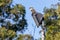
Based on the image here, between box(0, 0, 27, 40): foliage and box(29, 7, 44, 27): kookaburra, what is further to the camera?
box(0, 0, 27, 40): foliage

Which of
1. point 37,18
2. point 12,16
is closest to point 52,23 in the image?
point 12,16

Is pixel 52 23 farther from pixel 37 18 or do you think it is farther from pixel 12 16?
pixel 37 18

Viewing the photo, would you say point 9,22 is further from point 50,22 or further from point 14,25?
point 50,22

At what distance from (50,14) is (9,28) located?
2748mm

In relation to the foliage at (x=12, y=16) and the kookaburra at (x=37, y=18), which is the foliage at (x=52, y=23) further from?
the kookaburra at (x=37, y=18)

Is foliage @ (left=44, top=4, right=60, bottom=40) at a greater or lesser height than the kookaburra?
lesser

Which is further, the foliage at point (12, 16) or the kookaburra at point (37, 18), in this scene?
the foliage at point (12, 16)

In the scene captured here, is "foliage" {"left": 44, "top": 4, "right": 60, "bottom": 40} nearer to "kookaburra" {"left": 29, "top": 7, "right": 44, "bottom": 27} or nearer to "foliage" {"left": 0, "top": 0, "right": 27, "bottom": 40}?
"foliage" {"left": 0, "top": 0, "right": 27, "bottom": 40}

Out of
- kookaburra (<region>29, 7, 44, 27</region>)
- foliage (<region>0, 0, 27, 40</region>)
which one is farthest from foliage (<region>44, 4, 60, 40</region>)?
kookaburra (<region>29, 7, 44, 27</region>)

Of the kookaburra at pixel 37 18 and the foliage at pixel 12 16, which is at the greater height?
the kookaburra at pixel 37 18

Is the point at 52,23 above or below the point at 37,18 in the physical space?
below

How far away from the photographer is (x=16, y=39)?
14.8 meters

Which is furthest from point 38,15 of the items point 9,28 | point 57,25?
point 9,28

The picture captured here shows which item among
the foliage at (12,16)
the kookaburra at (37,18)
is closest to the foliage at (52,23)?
the foliage at (12,16)
